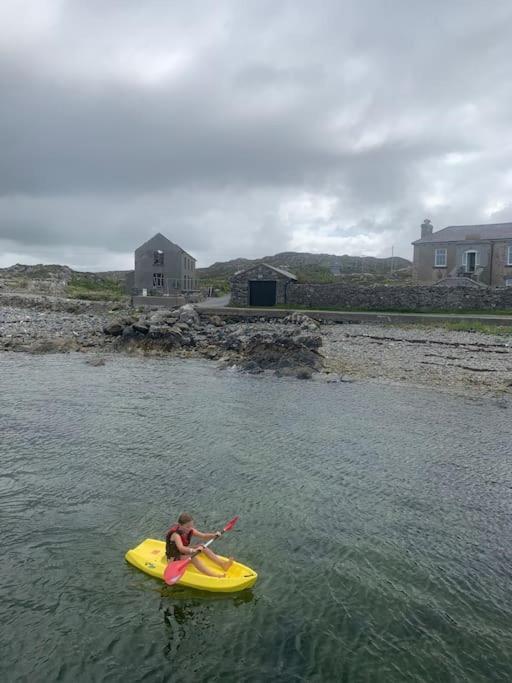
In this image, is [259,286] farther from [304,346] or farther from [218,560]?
[218,560]

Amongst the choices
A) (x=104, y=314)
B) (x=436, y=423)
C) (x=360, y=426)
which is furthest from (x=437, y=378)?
(x=104, y=314)

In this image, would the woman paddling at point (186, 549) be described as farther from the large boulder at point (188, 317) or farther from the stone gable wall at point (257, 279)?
the stone gable wall at point (257, 279)

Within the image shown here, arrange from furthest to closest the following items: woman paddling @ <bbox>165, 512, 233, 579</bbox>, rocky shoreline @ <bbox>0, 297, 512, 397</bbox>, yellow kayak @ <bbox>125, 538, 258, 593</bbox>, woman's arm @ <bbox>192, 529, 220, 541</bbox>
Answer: rocky shoreline @ <bbox>0, 297, 512, 397</bbox>, woman's arm @ <bbox>192, 529, 220, 541</bbox>, woman paddling @ <bbox>165, 512, 233, 579</bbox>, yellow kayak @ <bbox>125, 538, 258, 593</bbox>

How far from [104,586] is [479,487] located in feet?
26.5

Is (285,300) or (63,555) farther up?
(285,300)

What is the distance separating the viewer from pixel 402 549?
892 cm

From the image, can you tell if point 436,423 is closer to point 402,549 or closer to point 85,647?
point 402,549

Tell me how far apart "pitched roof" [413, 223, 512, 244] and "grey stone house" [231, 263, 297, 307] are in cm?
1851

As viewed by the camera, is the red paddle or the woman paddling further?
the woman paddling

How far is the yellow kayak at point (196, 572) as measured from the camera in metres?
7.64

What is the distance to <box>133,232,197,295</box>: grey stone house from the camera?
64.9m

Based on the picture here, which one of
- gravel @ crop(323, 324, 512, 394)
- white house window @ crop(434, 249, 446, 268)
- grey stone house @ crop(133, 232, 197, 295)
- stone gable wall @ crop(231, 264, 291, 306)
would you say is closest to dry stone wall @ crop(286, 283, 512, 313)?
stone gable wall @ crop(231, 264, 291, 306)

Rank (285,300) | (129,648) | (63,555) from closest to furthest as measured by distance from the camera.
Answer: (129,648) → (63,555) → (285,300)

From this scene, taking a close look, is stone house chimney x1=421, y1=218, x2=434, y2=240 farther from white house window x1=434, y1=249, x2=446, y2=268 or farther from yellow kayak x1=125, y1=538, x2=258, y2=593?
yellow kayak x1=125, y1=538, x2=258, y2=593
